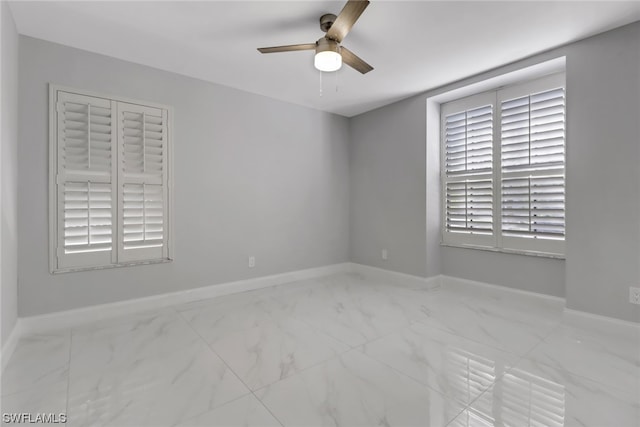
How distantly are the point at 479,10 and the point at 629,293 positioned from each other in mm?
2507

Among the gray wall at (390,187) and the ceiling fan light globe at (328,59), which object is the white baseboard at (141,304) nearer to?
the gray wall at (390,187)

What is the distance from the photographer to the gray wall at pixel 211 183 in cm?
252

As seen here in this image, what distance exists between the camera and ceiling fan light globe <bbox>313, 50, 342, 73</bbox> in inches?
86.1

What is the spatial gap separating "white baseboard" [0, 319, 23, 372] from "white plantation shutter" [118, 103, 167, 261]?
0.86m

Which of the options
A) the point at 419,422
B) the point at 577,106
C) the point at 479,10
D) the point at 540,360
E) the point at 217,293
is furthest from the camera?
the point at 217,293

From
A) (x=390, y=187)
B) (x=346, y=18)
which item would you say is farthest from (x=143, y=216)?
(x=390, y=187)

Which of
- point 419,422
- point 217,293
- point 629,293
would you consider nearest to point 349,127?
point 217,293

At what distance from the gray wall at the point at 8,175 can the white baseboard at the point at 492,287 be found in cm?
422

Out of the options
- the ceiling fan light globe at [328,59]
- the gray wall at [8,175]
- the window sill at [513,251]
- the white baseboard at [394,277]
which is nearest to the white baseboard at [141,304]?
the gray wall at [8,175]

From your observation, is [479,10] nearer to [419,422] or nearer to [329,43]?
[329,43]

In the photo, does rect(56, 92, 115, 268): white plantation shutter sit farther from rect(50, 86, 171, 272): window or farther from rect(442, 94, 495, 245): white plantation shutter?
rect(442, 94, 495, 245): white plantation shutter

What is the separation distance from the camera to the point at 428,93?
3.76 metres

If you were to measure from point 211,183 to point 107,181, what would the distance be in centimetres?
98

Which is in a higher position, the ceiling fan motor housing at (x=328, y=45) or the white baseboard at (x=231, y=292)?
the ceiling fan motor housing at (x=328, y=45)
